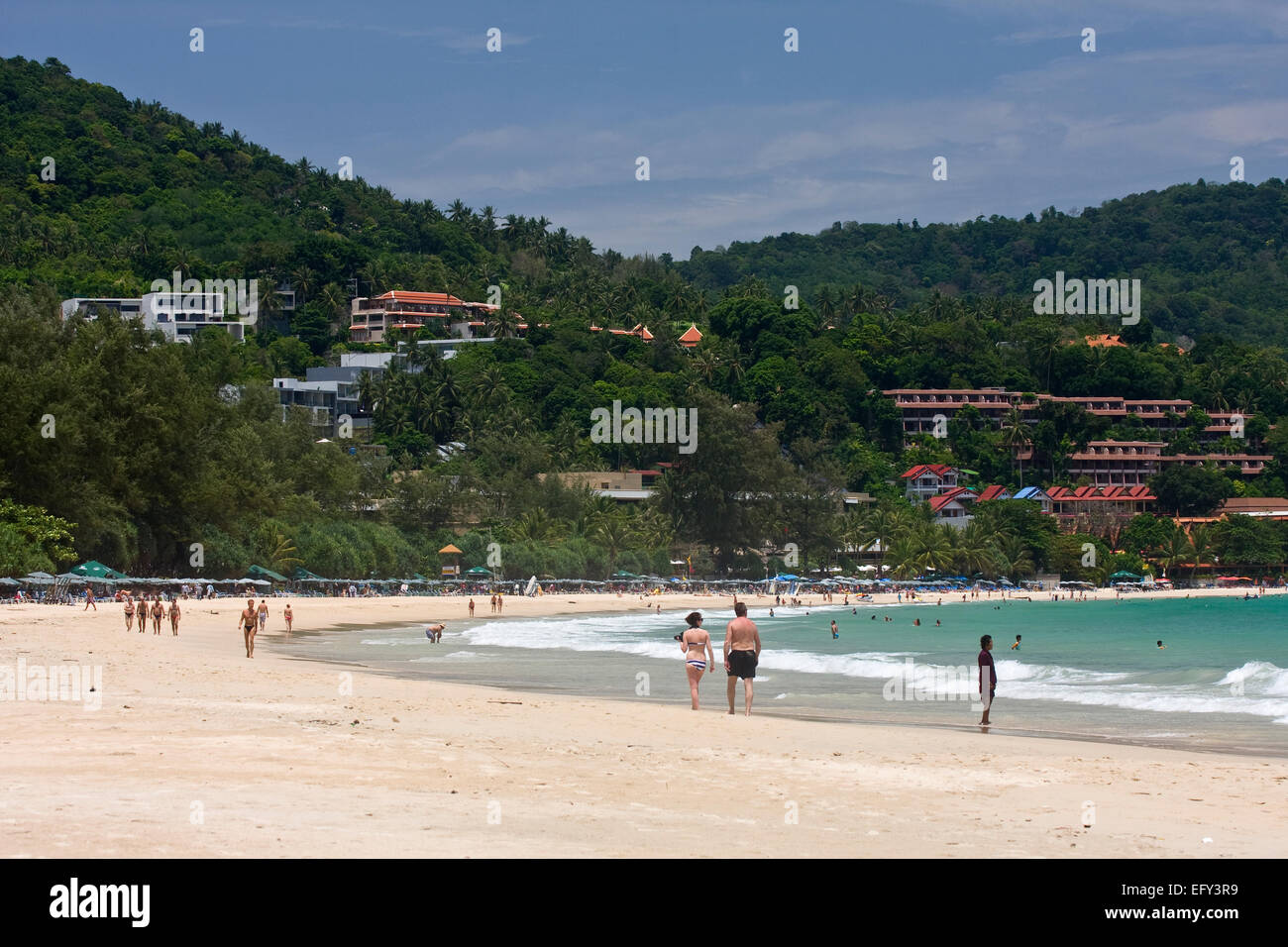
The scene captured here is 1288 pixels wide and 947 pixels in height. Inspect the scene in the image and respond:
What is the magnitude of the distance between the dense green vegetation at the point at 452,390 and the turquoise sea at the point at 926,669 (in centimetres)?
1384

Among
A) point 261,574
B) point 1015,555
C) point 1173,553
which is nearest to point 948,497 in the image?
point 1015,555

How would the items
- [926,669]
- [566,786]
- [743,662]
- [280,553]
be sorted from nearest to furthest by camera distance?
[566,786]
[743,662]
[926,669]
[280,553]

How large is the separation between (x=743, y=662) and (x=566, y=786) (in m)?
5.96

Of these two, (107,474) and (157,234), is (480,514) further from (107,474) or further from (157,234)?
(157,234)

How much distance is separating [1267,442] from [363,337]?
97114mm

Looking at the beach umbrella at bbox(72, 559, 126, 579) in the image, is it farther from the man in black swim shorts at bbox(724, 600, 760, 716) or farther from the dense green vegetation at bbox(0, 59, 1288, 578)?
the man in black swim shorts at bbox(724, 600, 760, 716)

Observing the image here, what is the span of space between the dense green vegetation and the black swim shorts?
35.4 m

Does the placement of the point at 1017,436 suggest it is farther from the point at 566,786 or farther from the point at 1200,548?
the point at 566,786

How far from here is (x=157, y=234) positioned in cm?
14138

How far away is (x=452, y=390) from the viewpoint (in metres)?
118

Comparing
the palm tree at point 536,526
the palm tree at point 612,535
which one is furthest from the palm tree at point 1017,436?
the palm tree at point 536,526

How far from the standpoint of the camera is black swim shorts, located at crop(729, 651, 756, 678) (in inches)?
626

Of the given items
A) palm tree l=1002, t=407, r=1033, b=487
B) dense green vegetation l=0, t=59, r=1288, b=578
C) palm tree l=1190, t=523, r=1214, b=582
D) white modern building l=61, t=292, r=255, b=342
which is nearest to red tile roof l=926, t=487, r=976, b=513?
dense green vegetation l=0, t=59, r=1288, b=578
